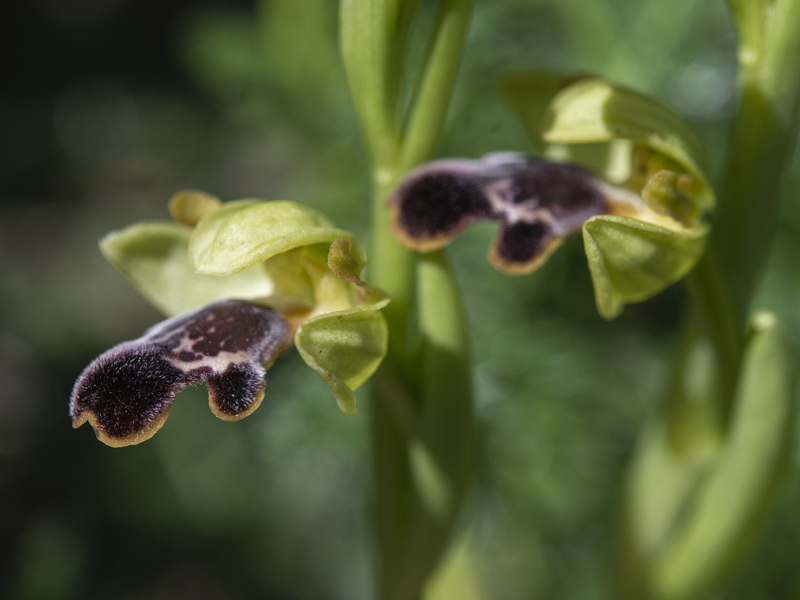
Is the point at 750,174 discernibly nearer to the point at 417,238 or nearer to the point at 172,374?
the point at 417,238

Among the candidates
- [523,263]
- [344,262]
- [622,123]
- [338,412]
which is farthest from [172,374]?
[338,412]

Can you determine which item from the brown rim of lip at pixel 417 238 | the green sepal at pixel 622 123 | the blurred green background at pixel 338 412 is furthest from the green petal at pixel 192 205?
the blurred green background at pixel 338 412

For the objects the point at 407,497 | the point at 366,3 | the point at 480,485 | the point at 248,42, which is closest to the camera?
the point at 366,3

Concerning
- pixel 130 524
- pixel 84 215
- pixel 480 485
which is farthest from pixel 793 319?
pixel 84 215

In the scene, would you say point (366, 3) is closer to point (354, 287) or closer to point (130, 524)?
point (354, 287)

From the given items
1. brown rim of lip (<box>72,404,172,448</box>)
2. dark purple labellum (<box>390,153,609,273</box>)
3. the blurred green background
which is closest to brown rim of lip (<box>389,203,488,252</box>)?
dark purple labellum (<box>390,153,609,273</box>)

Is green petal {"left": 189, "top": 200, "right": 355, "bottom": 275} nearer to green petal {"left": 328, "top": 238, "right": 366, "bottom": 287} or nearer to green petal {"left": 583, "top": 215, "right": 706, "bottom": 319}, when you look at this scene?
green petal {"left": 328, "top": 238, "right": 366, "bottom": 287}
